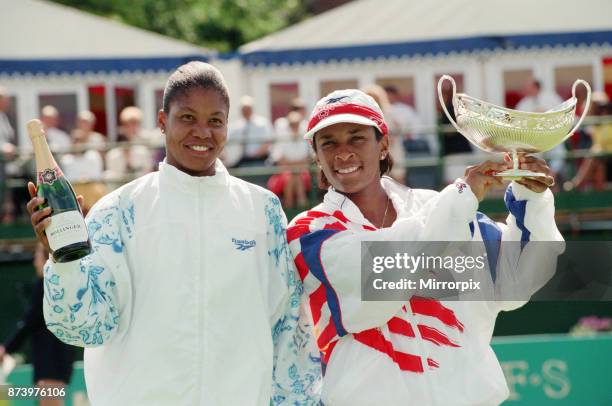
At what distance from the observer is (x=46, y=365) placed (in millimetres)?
8312

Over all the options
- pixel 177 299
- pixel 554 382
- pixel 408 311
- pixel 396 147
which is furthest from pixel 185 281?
pixel 396 147

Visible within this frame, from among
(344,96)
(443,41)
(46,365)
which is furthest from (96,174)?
(344,96)

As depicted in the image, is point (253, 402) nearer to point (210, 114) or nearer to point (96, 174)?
point (210, 114)

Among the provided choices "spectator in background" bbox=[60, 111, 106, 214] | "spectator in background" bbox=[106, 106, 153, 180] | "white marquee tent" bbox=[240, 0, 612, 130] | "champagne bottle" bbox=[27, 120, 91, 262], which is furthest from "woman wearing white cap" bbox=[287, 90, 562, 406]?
"white marquee tent" bbox=[240, 0, 612, 130]

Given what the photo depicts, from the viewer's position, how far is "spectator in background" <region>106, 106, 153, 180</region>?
479 inches

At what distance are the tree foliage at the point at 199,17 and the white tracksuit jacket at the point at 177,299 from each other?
2061 centimetres

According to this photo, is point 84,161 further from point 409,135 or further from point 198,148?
point 198,148

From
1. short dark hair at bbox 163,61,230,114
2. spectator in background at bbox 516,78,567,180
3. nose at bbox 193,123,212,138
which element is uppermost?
spectator in background at bbox 516,78,567,180

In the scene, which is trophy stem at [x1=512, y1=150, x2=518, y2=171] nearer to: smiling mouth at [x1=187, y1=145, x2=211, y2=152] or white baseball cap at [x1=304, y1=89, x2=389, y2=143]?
white baseball cap at [x1=304, y1=89, x2=389, y2=143]

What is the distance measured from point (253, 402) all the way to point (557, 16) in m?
11.9

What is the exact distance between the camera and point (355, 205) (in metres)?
4.32

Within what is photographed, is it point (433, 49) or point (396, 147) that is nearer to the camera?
point (396, 147)

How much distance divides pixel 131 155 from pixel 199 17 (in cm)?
1323

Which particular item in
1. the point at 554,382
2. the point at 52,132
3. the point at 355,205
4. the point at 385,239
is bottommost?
the point at 554,382
